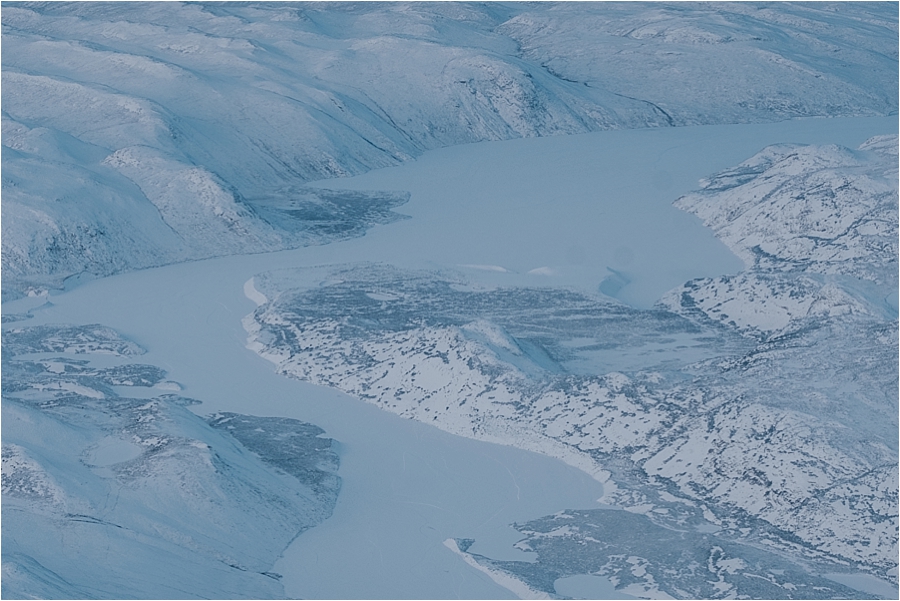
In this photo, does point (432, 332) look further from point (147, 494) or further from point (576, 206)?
point (576, 206)

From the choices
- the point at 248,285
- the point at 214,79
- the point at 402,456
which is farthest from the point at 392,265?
the point at 214,79

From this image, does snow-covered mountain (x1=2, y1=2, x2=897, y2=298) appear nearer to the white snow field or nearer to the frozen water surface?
the white snow field

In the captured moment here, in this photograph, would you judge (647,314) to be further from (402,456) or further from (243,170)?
(243,170)

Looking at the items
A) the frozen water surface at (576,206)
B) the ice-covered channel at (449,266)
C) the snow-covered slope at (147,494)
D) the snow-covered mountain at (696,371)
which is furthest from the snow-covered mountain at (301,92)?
the snow-covered slope at (147,494)

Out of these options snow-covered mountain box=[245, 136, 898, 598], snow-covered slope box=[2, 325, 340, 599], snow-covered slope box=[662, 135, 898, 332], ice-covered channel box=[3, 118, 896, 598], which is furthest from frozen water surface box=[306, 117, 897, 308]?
snow-covered slope box=[2, 325, 340, 599]

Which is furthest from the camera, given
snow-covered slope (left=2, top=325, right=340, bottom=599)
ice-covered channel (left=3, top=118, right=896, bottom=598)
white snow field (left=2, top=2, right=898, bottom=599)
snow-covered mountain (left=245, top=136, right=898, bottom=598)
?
snow-covered mountain (left=245, top=136, right=898, bottom=598)

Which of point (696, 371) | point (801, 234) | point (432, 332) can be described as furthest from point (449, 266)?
point (696, 371)

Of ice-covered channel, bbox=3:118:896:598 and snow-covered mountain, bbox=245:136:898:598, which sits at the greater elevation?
snow-covered mountain, bbox=245:136:898:598
